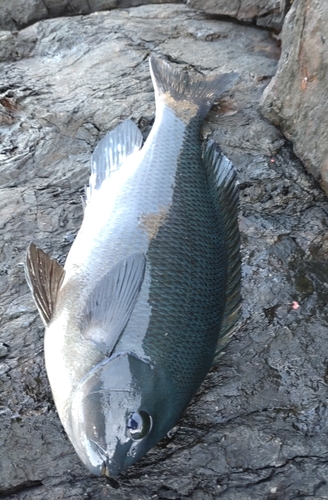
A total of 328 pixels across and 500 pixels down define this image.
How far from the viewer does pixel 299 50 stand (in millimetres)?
3756

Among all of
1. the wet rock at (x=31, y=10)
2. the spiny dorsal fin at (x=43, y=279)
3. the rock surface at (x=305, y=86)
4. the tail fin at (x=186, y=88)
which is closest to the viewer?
the spiny dorsal fin at (x=43, y=279)

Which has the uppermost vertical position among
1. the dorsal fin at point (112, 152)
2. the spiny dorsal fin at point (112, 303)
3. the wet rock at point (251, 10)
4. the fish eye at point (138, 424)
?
the wet rock at point (251, 10)

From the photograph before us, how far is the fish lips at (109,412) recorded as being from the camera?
217 cm

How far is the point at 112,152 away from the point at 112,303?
1358mm

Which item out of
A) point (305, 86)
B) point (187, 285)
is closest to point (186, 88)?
point (305, 86)

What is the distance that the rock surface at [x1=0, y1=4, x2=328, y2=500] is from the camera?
241 centimetres

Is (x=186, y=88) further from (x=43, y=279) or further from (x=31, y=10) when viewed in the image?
(x=31, y=10)

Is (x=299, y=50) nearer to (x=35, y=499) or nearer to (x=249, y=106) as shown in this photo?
(x=249, y=106)

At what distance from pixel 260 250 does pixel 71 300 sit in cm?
127

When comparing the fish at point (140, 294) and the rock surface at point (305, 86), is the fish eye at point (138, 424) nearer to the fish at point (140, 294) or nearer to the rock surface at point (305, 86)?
the fish at point (140, 294)

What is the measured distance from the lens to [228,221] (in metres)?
3.03

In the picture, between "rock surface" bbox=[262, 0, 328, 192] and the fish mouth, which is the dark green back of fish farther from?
"rock surface" bbox=[262, 0, 328, 192]

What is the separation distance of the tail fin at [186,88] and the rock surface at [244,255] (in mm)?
281

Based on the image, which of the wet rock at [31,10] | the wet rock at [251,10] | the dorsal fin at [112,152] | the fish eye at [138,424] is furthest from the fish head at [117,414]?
the wet rock at [31,10]
